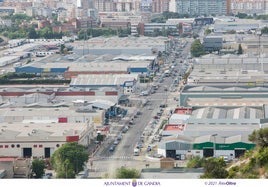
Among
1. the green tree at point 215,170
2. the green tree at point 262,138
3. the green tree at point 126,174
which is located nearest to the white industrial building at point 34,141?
the green tree at point 126,174

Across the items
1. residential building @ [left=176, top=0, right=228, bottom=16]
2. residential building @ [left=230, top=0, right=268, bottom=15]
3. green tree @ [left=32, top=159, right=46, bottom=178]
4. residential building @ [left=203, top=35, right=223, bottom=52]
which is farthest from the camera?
residential building @ [left=230, top=0, right=268, bottom=15]

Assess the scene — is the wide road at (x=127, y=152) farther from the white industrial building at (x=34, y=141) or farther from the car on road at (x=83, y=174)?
the white industrial building at (x=34, y=141)

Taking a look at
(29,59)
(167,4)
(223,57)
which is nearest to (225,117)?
(223,57)

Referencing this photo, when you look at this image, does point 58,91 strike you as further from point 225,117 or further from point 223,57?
point 223,57

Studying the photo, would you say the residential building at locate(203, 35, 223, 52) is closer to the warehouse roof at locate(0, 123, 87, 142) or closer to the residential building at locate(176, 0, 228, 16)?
the warehouse roof at locate(0, 123, 87, 142)

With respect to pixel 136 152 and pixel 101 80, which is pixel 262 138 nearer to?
pixel 136 152

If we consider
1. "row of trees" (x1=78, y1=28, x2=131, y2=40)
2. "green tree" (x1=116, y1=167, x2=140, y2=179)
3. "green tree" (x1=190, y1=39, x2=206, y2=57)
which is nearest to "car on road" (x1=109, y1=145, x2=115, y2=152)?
"green tree" (x1=116, y1=167, x2=140, y2=179)
